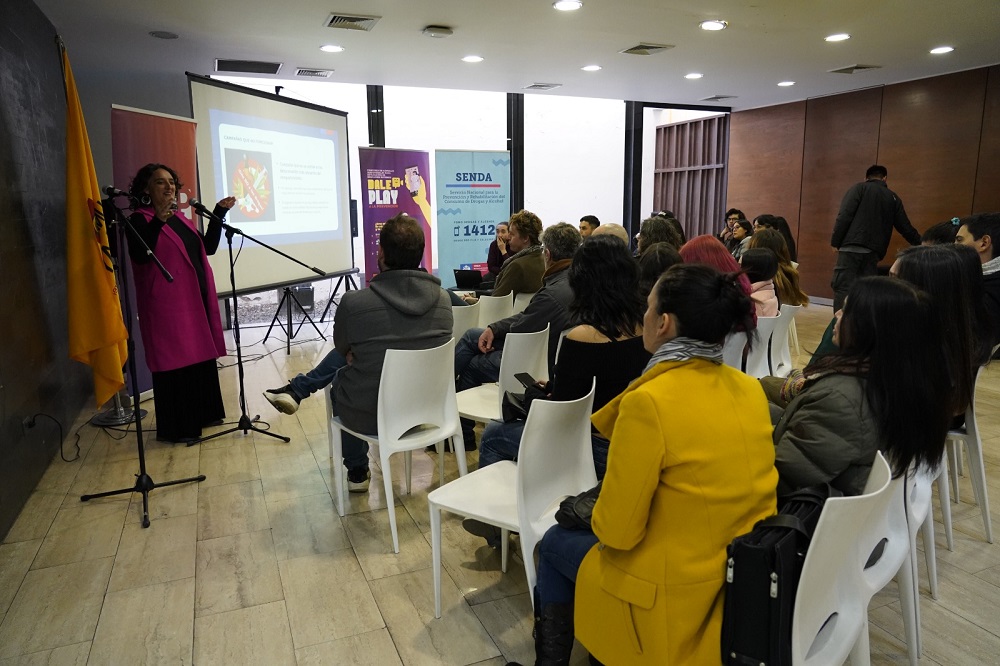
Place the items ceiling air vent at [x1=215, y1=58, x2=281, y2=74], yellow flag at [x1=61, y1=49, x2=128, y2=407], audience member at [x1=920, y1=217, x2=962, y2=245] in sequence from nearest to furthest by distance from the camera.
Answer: audience member at [x1=920, y1=217, x2=962, y2=245] → yellow flag at [x1=61, y1=49, x2=128, y2=407] → ceiling air vent at [x1=215, y1=58, x2=281, y2=74]

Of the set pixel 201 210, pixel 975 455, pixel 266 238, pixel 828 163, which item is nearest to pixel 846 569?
pixel 975 455

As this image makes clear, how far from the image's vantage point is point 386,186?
7.21 metres

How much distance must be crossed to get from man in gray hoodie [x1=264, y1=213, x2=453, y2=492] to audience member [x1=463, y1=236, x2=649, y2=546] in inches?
27.8

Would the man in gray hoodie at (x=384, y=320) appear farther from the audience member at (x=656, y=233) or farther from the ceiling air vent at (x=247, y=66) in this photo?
the ceiling air vent at (x=247, y=66)

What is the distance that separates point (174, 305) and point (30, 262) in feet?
2.42

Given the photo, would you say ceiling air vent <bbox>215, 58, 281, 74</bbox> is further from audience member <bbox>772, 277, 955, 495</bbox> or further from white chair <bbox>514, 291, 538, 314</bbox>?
audience member <bbox>772, 277, 955, 495</bbox>

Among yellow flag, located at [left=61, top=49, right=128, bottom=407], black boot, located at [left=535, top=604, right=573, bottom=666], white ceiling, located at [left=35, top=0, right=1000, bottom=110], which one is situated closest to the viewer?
black boot, located at [left=535, top=604, right=573, bottom=666]

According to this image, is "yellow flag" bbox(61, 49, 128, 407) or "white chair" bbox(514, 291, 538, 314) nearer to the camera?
"yellow flag" bbox(61, 49, 128, 407)

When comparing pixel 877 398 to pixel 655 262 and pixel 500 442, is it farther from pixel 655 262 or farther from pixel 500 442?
pixel 655 262

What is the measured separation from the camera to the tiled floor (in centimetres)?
208

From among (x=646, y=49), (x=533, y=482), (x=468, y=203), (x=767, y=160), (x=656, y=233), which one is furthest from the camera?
(x=767, y=160)

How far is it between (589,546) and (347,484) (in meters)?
1.89

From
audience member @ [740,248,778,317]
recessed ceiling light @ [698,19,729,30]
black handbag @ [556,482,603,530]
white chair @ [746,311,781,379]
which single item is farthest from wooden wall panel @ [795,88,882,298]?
black handbag @ [556,482,603,530]

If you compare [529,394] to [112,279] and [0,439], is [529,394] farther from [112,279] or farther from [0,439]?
[112,279]
